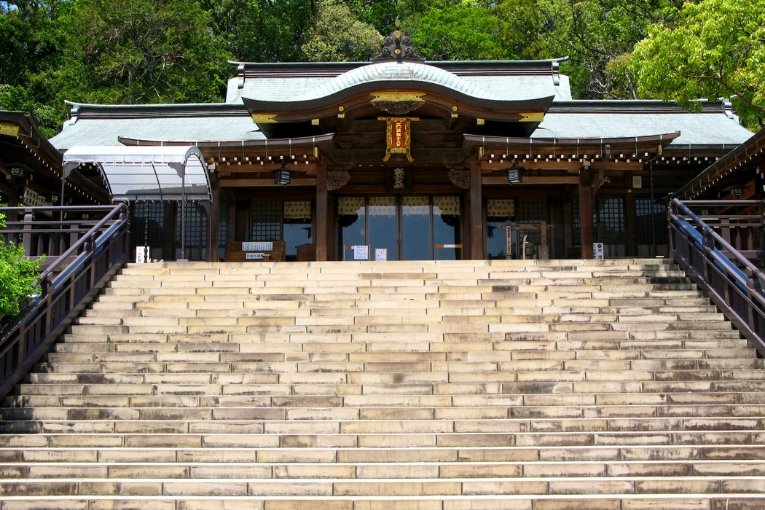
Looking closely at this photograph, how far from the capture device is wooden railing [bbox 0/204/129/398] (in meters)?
8.44

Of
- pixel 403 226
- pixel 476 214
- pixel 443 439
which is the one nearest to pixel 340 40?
pixel 403 226

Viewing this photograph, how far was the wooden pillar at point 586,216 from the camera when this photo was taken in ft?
49.9

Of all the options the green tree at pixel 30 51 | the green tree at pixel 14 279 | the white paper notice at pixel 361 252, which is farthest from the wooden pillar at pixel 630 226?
the green tree at pixel 30 51

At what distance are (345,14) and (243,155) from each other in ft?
73.4

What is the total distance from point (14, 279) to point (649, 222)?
14308 mm

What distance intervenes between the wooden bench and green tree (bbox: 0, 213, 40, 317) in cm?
770

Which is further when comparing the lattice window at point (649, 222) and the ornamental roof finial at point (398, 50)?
the lattice window at point (649, 222)

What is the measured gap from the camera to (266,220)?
1795 cm

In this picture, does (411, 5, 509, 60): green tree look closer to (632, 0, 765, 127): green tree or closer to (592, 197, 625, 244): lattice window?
(592, 197, 625, 244): lattice window

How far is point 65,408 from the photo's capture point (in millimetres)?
7699

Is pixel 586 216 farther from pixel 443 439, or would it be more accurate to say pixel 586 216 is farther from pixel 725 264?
pixel 443 439

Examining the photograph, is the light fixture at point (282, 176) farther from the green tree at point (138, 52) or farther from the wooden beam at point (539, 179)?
the green tree at point (138, 52)

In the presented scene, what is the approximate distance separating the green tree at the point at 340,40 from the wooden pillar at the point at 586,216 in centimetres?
2036

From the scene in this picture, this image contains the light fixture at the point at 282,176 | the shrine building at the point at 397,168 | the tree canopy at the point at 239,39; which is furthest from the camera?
the tree canopy at the point at 239,39
